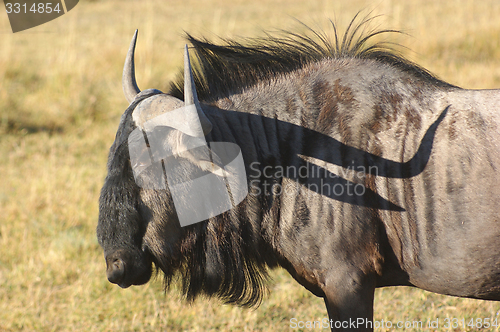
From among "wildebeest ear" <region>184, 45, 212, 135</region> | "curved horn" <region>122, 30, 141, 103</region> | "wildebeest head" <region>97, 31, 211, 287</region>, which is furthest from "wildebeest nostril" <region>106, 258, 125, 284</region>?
"curved horn" <region>122, 30, 141, 103</region>

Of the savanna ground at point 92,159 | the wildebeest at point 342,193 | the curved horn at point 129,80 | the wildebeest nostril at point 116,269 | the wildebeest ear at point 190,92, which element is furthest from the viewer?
the savanna ground at point 92,159

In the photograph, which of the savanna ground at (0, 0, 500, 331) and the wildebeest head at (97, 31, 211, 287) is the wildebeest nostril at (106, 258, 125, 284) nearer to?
the wildebeest head at (97, 31, 211, 287)

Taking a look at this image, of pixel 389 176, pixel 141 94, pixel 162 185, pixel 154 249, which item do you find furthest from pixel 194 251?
pixel 389 176

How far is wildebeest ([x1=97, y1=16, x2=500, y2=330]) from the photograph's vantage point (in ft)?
8.18

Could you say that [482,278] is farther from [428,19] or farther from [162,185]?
[428,19]

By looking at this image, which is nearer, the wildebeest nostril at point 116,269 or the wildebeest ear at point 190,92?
the wildebeest ear at point 190,92

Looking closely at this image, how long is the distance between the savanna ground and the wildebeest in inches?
41.2

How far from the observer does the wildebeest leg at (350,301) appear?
99.1 inches

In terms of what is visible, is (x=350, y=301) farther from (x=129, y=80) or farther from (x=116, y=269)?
(x=129, y=80)

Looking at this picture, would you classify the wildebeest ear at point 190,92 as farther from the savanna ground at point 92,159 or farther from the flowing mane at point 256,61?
the savanna ground at point 92,159

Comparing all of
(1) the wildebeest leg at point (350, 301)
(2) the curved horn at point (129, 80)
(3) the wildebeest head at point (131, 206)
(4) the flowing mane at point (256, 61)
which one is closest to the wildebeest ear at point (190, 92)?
(3) the wildebeest head at point (131, 206)

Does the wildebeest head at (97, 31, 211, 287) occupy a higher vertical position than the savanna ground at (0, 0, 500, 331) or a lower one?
higher

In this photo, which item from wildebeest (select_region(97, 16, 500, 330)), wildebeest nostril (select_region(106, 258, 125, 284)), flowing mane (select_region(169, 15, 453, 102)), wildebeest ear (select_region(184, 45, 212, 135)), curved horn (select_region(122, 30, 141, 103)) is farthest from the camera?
curved horn (select_region(122, 30, 141, 103))

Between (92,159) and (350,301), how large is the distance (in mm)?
5020
